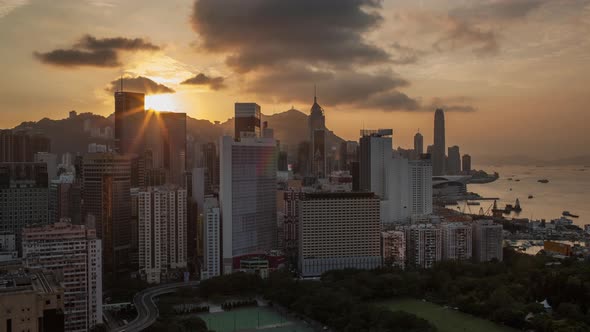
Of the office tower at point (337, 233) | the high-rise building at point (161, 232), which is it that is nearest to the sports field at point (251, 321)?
the high-rise building at point (161, 232)

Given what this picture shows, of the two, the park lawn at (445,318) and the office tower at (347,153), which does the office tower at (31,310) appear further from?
the office tower at (347,153)

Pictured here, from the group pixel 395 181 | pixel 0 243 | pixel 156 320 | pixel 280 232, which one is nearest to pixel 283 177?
pixel 395 181

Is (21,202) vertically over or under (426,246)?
over

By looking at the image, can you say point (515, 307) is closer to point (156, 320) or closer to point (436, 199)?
point (156, 320)

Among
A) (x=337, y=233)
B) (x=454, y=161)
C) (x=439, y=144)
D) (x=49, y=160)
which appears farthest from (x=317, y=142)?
(x=337, y=233)

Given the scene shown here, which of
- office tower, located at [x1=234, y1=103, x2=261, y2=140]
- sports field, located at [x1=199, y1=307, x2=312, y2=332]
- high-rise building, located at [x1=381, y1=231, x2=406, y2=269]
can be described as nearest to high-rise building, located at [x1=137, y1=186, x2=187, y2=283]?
sports field, located at [x1=199, y1=307, x2=312, y2=332]

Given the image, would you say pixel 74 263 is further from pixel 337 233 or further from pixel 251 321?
pixel 337 233
